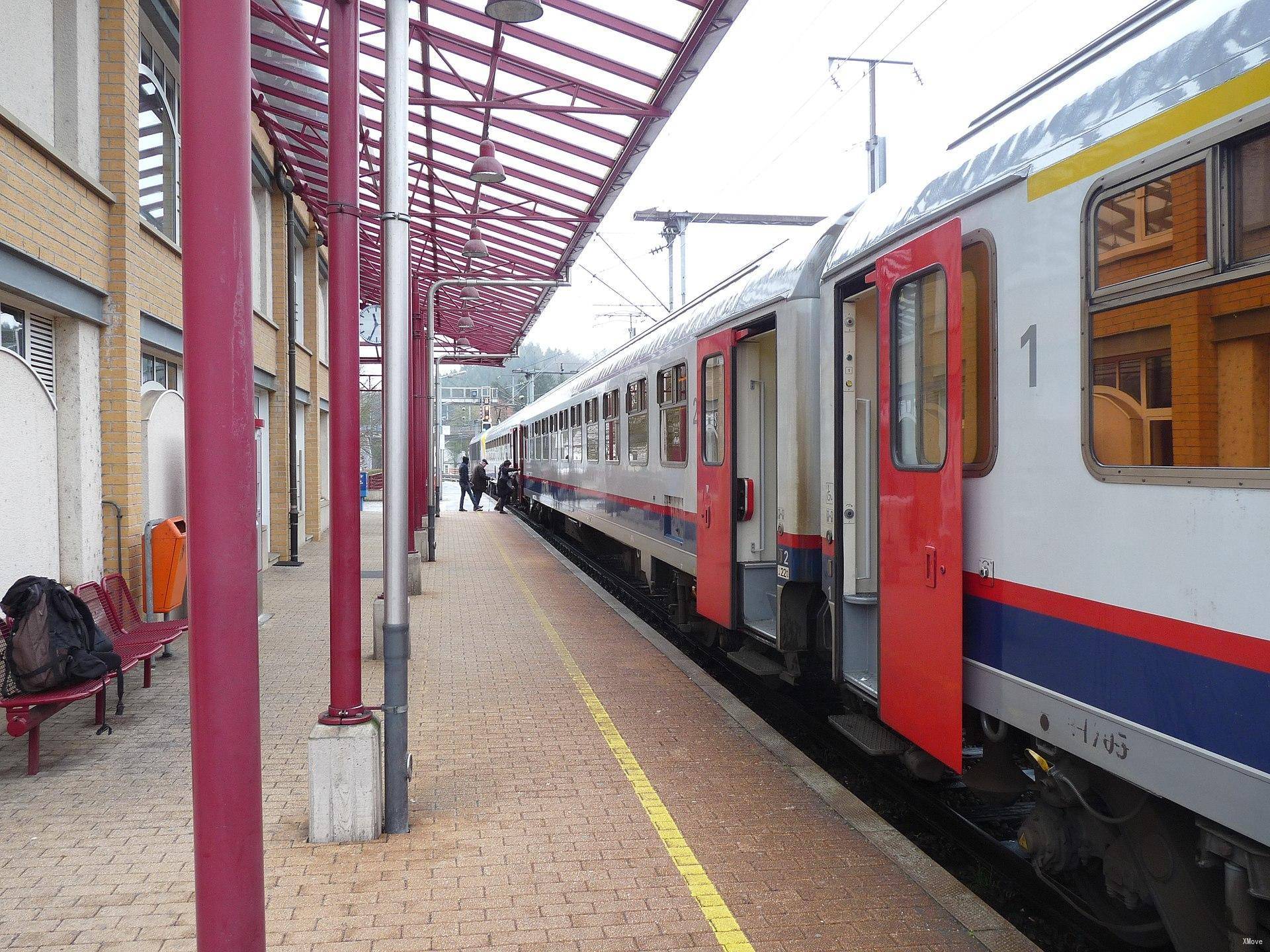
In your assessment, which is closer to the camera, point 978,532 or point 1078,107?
point 1078,107

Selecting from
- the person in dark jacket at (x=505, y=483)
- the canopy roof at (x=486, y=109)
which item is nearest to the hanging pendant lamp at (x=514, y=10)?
the canopy roof at (x=486, y=109)

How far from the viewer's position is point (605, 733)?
6645 mm

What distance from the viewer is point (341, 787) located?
476cm

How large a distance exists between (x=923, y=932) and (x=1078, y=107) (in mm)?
3173

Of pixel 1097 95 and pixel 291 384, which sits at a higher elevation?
pixel 291 384

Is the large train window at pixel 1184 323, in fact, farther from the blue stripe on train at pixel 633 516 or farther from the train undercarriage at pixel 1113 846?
the blue stripe on train at pixel 633 516

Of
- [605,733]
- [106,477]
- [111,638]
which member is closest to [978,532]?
[605,733]

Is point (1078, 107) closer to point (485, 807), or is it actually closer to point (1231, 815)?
point (1231, 815)

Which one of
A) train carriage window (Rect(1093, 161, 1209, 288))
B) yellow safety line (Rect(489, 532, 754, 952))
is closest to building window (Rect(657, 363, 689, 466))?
yellow safety line (Rect(489, 532, 754, 952))

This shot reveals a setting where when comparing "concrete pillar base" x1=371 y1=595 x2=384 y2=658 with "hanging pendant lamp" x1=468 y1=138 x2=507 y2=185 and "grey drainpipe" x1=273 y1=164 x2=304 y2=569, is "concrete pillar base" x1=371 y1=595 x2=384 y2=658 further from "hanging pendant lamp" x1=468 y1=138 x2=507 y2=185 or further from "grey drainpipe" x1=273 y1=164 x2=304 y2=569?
"grey drainpipe" x1=273 y1=164 x2=304 y2=569

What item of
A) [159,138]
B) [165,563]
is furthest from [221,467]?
[159,138]

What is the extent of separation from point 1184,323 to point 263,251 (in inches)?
592

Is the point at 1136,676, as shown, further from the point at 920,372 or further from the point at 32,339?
the point at 32,339

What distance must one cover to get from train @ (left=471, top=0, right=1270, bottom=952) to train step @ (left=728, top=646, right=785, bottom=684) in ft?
5.16
